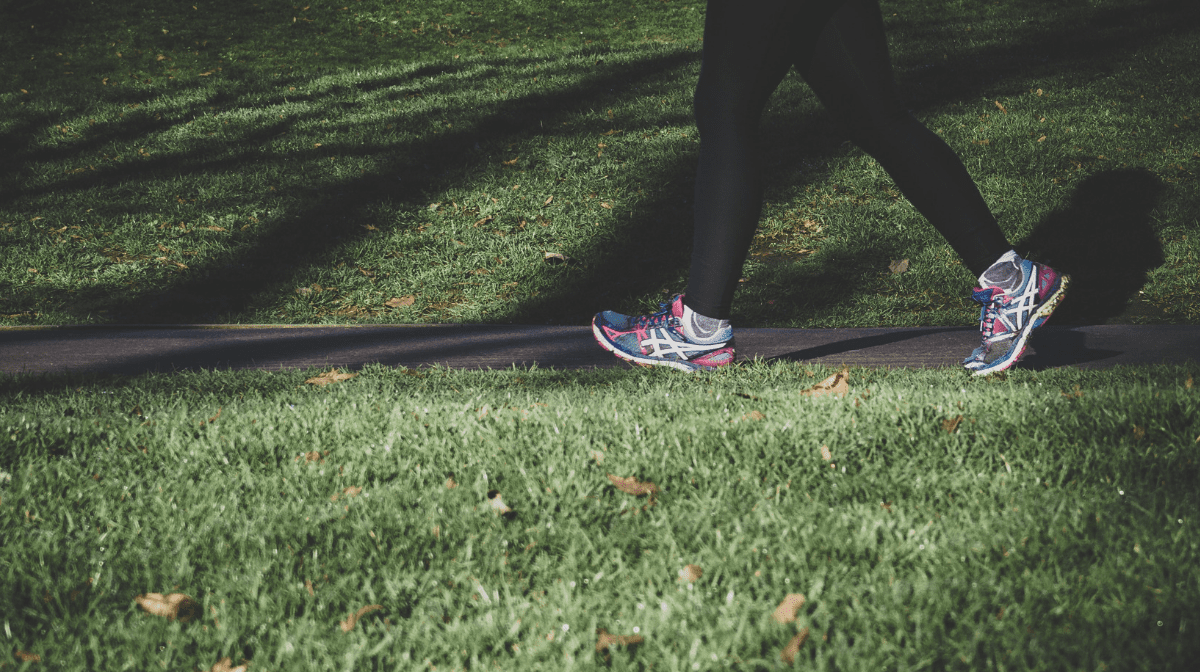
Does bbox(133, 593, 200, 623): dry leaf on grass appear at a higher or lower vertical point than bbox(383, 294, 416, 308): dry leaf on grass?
higher

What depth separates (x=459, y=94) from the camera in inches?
355

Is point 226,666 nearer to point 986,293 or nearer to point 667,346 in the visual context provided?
point 667,346

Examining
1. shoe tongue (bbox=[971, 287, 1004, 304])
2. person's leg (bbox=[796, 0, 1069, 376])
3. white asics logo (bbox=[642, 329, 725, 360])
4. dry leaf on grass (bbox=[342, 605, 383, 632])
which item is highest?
person's leg (bbox=[796, 0, 1069, 376])

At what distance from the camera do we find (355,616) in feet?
5.05

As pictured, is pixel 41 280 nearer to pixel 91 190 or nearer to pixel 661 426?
pixel 91 190

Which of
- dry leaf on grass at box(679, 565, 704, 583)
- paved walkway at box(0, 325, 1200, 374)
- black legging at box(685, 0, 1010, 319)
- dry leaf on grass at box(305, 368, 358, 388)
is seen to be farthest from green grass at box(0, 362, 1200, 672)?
paved walkway at box(0, 325, 1200, 374)

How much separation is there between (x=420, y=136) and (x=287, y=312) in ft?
10.6

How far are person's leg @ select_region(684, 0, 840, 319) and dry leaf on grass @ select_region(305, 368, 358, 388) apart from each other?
142 centimetres

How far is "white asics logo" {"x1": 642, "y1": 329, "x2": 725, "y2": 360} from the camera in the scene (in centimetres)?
292

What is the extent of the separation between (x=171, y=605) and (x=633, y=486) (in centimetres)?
98

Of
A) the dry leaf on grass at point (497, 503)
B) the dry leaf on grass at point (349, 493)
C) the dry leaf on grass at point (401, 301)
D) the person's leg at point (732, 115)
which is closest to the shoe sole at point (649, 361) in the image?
the person's leg at point (732, 115)

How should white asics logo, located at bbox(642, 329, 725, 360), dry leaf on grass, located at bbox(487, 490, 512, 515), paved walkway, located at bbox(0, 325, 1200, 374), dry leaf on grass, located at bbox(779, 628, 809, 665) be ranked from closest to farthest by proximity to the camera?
dry leaf on grass, located at bbox(779, 628, 809, 665) → dry leaf on grass, located at bbox(487, 490, 512, 515) → white asics logo, located at bbox(642, 329, 725, 360) → paved walkway, located at bbox(0, 325, 1200, 374)

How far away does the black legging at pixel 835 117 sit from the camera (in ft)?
8.29

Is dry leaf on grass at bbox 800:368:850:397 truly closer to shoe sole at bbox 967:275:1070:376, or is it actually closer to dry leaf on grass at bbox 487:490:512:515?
shoe sole at bbox 967:275:1070:376
